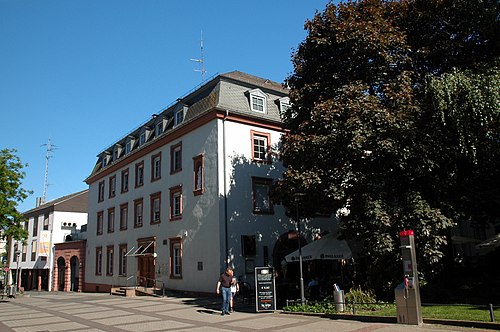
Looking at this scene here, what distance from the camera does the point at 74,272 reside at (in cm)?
4731

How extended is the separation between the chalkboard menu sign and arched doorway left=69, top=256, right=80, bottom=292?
34.1 m

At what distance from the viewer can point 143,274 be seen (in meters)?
31.2

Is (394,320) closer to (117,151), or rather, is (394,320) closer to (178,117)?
(178,117)

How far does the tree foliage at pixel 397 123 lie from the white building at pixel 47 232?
38.8 meters

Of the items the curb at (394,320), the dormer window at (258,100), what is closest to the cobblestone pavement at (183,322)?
the curb at (394,320)

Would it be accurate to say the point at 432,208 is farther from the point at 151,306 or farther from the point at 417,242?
the point at 151,306

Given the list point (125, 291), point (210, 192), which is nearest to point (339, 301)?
point (210, 192)

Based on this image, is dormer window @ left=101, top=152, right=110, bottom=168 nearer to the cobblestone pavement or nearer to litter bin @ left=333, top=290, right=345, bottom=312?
the cobblestone pavement

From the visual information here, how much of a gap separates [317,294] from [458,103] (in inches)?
413

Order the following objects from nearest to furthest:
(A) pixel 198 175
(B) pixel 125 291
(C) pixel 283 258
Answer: (C) pixel 283 258
(A) pixel 198 175
(B) pixel 125 291

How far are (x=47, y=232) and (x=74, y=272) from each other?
18.5ft

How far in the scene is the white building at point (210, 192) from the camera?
24.3 meters

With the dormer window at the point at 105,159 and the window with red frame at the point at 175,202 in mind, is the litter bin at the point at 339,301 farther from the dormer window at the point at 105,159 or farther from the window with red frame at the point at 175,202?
the dormer window at the point at 105,159

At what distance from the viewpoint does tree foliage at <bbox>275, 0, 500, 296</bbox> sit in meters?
15.4
